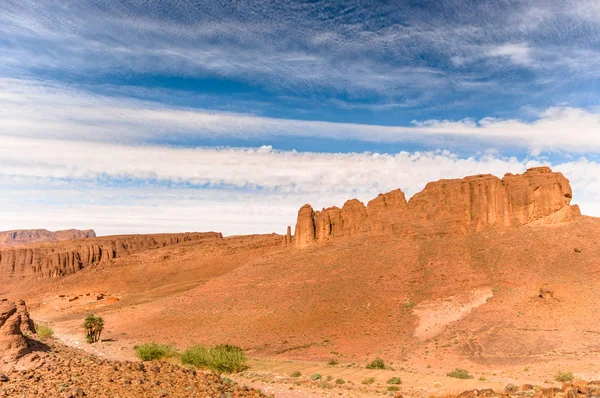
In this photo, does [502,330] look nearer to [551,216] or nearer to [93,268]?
[551,216]

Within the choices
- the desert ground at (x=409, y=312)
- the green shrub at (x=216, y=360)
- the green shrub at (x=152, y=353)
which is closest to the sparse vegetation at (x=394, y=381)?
the desert ground at (x=409, y=312)

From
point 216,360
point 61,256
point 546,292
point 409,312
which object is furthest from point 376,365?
point 61,256

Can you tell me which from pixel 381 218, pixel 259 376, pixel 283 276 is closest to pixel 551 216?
pixel 381 218

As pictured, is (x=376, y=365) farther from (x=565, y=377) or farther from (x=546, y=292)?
(x=546, y=292)

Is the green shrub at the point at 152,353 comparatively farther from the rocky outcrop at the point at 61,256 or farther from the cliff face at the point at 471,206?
the rocky outcrop at the point at 61,256

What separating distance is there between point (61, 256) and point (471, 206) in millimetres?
116271

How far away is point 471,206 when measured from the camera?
202ft

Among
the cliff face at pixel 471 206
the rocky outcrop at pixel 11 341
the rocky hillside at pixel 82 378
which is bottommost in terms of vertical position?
the rocky hillside at pixel 82 378

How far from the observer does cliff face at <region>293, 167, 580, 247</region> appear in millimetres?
57000

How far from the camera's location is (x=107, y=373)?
12.2 meters

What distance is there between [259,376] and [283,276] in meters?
36.8

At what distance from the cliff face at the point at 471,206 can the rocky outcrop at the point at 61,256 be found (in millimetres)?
91172

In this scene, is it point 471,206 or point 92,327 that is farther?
point 471,206

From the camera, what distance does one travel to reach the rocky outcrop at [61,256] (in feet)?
421
